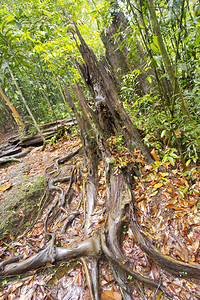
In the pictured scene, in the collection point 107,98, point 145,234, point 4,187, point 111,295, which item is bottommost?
point 111,295

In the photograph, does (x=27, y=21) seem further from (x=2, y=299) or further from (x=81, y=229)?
(x=2, y=299)

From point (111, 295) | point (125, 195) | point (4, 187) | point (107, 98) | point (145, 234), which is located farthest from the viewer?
point (4, 187)

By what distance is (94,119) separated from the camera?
3.41m

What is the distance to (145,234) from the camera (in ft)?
7.29

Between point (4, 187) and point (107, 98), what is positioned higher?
point (107, 98)

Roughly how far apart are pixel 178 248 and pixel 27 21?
27.2ft

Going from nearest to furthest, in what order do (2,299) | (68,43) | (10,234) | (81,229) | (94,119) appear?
(2,299) → (81,229) → (10,234) → (94,119) → (68,43)

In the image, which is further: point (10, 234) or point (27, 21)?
point (27, 21)

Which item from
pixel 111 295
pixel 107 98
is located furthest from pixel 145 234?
pixel 107 98

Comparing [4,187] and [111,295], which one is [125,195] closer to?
[111,295]

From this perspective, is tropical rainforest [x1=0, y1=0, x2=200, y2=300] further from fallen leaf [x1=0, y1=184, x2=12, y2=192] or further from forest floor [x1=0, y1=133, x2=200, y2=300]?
fallen leaf [x1=0, y1=184, x2=12, y2=192]

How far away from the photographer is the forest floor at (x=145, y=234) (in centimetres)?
190

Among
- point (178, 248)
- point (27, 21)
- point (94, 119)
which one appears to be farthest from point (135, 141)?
point (27, 21)

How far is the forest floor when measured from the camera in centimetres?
190
